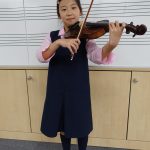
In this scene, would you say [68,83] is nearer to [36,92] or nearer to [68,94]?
[68,94]

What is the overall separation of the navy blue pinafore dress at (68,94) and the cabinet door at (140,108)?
1.30ft

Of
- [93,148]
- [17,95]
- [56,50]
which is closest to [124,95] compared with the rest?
[93,148]

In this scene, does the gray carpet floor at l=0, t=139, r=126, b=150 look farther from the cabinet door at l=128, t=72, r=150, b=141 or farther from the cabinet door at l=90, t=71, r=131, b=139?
the cabinet door at l=128, t=72, r=150, b=141

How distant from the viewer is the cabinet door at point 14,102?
5.74 feet

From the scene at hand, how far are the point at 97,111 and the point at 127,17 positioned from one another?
A: 0.67m

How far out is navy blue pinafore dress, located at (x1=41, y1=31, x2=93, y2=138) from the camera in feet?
4.46

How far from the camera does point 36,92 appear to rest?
1.76 m

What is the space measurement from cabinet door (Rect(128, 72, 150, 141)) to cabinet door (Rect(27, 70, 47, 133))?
62 cm

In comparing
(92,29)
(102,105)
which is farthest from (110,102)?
(92,29)

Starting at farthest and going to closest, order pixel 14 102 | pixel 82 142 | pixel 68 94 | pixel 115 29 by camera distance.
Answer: pixel 14 102 < pixel 82 142 < pixel 68 94 < pixel 115 29

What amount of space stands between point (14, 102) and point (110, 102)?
71 centimetres

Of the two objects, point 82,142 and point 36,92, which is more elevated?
point 36,92

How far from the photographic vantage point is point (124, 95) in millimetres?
1663

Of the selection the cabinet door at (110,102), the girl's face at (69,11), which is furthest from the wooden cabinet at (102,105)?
the girl's face at (69,11)
